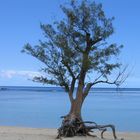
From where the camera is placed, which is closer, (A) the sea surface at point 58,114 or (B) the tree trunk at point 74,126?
(B) the tree trunk at point 74,126

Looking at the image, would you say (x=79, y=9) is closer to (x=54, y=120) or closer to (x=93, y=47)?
(x=93, y=47)

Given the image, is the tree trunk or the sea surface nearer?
the tree trunk

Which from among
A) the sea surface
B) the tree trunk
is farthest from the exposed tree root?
the sea surface

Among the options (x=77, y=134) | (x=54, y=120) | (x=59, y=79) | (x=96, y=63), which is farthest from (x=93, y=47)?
(x=54, y=120)

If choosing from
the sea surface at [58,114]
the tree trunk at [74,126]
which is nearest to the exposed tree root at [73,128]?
the tree trunk at [74,126]

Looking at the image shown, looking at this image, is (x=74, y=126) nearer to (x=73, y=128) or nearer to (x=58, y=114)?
(x=73, y=128)

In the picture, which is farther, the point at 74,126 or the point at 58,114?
the point at 58,114

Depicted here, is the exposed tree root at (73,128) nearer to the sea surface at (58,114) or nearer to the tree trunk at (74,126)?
the tree trunk at (74,126)

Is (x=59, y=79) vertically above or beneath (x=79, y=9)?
beneath

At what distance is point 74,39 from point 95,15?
4.59ft

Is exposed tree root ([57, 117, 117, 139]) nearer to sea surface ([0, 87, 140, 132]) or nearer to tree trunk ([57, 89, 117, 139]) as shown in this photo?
tree trunk ([57, 89, 117, 139])

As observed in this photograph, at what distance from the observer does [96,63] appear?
71.7ft

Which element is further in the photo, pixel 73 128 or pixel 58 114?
pixel 58 114

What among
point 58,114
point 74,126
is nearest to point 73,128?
point 74,126
